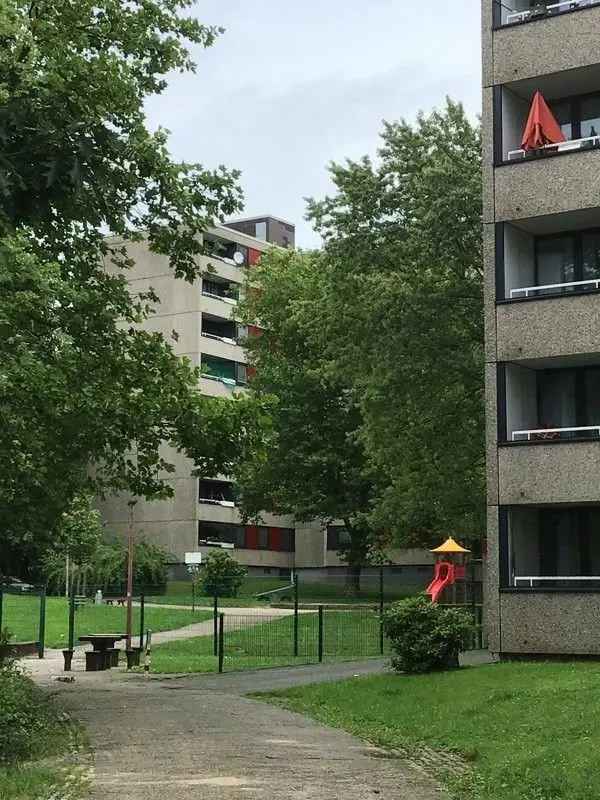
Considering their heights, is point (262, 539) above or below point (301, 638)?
above

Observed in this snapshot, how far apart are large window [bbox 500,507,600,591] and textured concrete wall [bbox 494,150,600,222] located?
5.82 m

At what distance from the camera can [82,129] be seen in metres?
16.4

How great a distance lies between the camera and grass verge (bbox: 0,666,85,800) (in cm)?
1091

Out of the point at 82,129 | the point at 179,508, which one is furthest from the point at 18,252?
the point at 179,508

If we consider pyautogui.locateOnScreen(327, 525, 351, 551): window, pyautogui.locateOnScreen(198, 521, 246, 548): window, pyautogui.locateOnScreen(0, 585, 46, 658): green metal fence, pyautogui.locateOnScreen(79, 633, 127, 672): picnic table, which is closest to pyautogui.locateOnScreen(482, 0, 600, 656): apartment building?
pyautogui.locateOnScreen(79, 633, 127, 672): picnic table

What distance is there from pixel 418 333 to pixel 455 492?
14.6ft

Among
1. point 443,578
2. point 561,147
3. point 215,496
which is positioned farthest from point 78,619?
point 215,496

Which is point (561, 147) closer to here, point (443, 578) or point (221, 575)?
point (443, 578)

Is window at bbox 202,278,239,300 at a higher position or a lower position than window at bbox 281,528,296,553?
higher

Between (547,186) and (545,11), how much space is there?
12.3ft

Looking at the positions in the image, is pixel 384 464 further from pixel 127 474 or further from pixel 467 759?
pixel 467 759

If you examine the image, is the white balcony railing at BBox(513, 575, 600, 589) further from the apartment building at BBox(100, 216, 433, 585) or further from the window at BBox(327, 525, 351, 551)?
the window at BBox(327, 525, 351, 551)

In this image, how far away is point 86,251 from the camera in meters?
22.2

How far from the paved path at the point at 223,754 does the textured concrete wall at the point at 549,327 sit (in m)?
8.65
